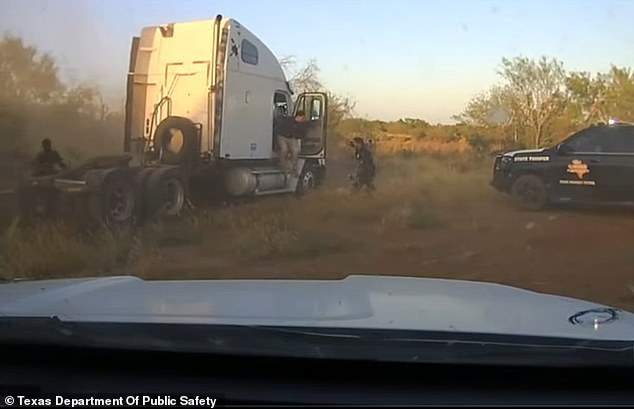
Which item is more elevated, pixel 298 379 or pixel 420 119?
pixel 420 119

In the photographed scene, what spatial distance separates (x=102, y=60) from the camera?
8633 mm

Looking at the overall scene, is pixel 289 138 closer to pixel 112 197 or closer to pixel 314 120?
pixel 314 120

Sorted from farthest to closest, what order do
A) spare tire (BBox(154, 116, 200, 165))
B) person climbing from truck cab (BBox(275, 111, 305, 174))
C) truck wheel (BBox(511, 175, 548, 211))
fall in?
person climbing from truck cab (BBox(275, 111, 305, 174)) → spare tire (BBox(154, 116, 200, 165)) → truck wheel (BBox(511, 175, 548, 211))

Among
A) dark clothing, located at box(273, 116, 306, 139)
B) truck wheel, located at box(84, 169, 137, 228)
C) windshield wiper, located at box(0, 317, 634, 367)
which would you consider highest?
dark clothing, located at box(273, 116, 306, 139)

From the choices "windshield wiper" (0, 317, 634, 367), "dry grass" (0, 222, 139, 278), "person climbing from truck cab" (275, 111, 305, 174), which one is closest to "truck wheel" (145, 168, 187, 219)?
"dry grass" (0, 222, 139, 278)

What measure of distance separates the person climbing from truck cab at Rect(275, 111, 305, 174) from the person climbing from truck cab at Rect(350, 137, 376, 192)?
0.59m

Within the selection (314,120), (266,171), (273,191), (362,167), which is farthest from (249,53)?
(362,167)

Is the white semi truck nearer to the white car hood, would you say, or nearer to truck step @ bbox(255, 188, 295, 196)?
truck step @ bbox(255, 188, 295, 196)

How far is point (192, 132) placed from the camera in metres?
9.02

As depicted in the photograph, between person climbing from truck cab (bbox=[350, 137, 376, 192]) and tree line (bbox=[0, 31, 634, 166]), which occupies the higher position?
tree line (bbox=[0, 31, 634, 166])

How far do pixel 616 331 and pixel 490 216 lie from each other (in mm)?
6046

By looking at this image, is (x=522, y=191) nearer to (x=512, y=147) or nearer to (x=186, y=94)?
(x=512, y=147)

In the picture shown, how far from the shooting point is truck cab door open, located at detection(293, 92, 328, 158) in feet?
29.5

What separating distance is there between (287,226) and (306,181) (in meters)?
0.50
